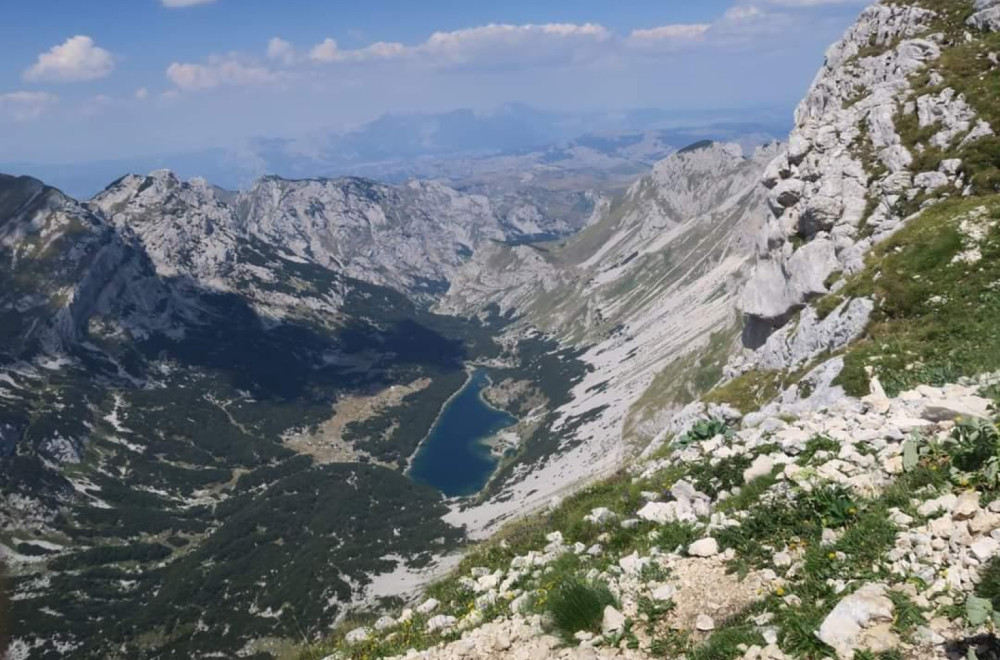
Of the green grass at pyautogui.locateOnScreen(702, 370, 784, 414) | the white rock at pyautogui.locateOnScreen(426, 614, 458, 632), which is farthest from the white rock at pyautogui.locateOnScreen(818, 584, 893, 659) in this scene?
the green grass at pyautogui.locateOnScreen(702, 370, 784, 414)

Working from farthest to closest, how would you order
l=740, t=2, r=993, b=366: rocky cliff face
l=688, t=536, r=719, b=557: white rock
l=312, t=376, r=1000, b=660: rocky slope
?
1. l=740, t=2, r=993, b=366: rocky cliff face
2. l=688, t=536, r=719, b=557: white rock
3. l=312, t=376, r=1000, b=660: rocky slope

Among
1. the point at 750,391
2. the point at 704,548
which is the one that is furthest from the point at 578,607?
the point at 750,391

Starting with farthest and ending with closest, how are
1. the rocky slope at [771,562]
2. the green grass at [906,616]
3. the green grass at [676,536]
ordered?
the green grass at [676,536]
the rocky slope at [771,562]
the green grass at [906,616]

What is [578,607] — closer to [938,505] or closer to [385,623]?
[938,505]

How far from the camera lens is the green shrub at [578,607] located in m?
12.8

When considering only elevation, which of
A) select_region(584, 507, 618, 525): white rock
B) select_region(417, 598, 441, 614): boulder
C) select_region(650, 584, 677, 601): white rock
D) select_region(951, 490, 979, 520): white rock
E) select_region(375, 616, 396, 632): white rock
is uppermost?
select_region(951, 490, 979, 520): white rock

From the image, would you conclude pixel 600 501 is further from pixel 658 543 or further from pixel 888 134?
pixel 888 134

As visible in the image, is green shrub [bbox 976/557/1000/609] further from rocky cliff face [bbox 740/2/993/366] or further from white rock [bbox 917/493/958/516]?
rocky cliff face [bbox 740/2/993/366]

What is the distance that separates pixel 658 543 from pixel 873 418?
264 inches

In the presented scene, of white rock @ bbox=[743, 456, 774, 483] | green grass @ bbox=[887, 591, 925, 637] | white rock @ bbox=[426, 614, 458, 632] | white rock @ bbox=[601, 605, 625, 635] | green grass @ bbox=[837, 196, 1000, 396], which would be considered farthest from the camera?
green grass @ bbox=[837, 196, 1000, 396]

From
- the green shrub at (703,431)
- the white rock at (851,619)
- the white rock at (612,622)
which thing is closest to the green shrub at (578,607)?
the white rock at (612,622)

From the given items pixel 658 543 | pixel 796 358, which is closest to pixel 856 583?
pixel 658 543

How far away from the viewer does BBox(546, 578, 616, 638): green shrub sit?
12.8 m

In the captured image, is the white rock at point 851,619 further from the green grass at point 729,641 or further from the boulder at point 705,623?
the boulder at point 705,623
